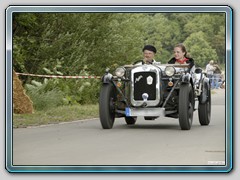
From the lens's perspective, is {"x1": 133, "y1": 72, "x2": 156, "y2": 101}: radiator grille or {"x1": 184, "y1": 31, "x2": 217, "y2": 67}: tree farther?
{"x1": 133, "y1": 72, "x2": 156, "y2": 101}: radiator grille

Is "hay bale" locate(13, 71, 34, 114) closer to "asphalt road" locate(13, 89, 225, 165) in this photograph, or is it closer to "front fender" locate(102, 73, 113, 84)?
"asphalt road" locate(13, 89, 225, 165)

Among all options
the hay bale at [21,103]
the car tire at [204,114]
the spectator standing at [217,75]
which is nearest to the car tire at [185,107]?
the car tire at [204,114]

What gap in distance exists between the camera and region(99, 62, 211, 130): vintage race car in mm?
11711

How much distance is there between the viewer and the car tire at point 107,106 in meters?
11.8

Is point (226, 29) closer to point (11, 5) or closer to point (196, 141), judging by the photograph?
point (11, 5)

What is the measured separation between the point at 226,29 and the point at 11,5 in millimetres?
1728

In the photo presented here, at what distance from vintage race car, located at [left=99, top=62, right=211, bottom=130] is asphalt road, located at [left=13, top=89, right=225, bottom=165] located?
0.18 m

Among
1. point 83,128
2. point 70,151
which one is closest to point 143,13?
point 70,151

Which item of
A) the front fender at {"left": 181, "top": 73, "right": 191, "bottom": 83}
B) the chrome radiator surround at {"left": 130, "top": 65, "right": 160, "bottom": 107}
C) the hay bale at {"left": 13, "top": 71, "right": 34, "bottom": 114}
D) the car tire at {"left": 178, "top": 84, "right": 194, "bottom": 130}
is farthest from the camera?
the chrome radiator surround at {"left": 130, "top": 65, "right": 160, "bottom": 107}

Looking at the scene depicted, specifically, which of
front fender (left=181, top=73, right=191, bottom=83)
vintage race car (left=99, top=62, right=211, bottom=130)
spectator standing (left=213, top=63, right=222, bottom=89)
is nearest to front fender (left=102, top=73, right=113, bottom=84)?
vintage race car (left=99, top=62, right=211, bottom=130)

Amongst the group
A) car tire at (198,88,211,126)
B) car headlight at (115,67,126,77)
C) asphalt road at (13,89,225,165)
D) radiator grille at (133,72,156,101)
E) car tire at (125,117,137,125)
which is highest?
car headlight at (115,67,126,77)

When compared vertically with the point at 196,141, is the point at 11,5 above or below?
above

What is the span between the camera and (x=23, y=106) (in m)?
10.5

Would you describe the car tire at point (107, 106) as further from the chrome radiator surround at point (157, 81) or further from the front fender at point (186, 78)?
the front fender at point (186, 78)
